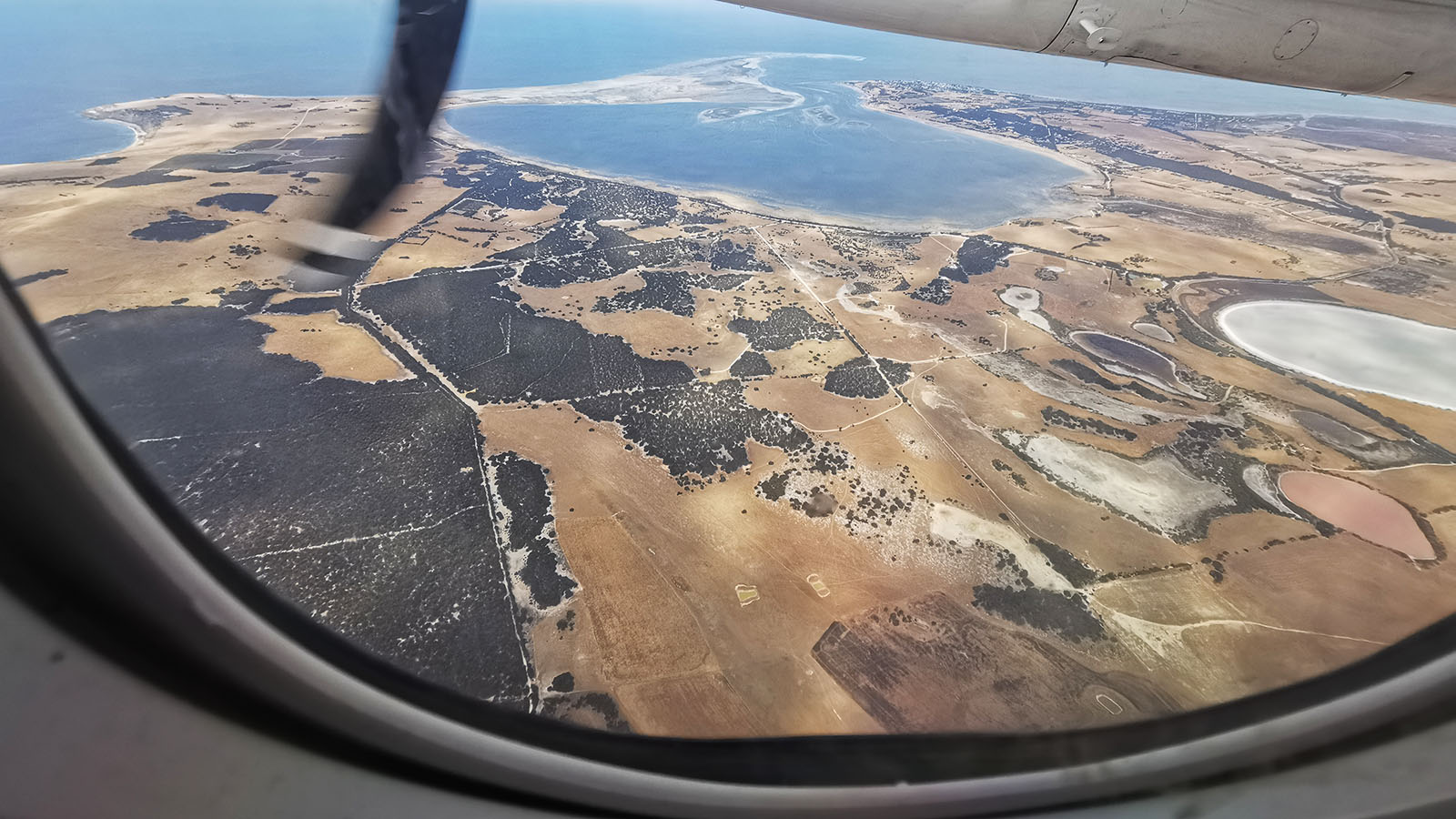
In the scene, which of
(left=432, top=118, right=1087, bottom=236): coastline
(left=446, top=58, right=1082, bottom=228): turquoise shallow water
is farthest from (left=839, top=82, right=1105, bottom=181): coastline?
(left=432, top=118, right=1087, bottom=236): coastline

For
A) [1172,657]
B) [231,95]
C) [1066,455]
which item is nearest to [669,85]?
[231,95]

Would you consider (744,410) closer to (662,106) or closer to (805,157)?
(805,157)

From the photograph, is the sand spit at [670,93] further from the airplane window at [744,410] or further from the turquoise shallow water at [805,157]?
the airplane window at [744,410]

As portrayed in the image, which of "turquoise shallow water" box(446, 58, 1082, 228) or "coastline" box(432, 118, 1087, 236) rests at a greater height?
"turquoise shallow water" box(446, 58, 1082, 228)

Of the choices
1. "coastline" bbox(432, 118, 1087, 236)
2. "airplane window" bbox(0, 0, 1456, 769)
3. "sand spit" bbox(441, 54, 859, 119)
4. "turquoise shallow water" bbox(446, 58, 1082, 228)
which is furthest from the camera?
"sand spit" bbox(441, 54, 859, 119)

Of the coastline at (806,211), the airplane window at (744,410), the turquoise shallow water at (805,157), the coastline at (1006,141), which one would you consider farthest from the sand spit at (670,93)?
the airplane window at (744,410)

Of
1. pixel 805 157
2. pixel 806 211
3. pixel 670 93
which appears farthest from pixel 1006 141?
pixel 670 93

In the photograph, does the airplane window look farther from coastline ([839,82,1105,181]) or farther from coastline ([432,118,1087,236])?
coastline ([839,82,1105,181])

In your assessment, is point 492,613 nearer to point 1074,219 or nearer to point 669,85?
point 1074,219
